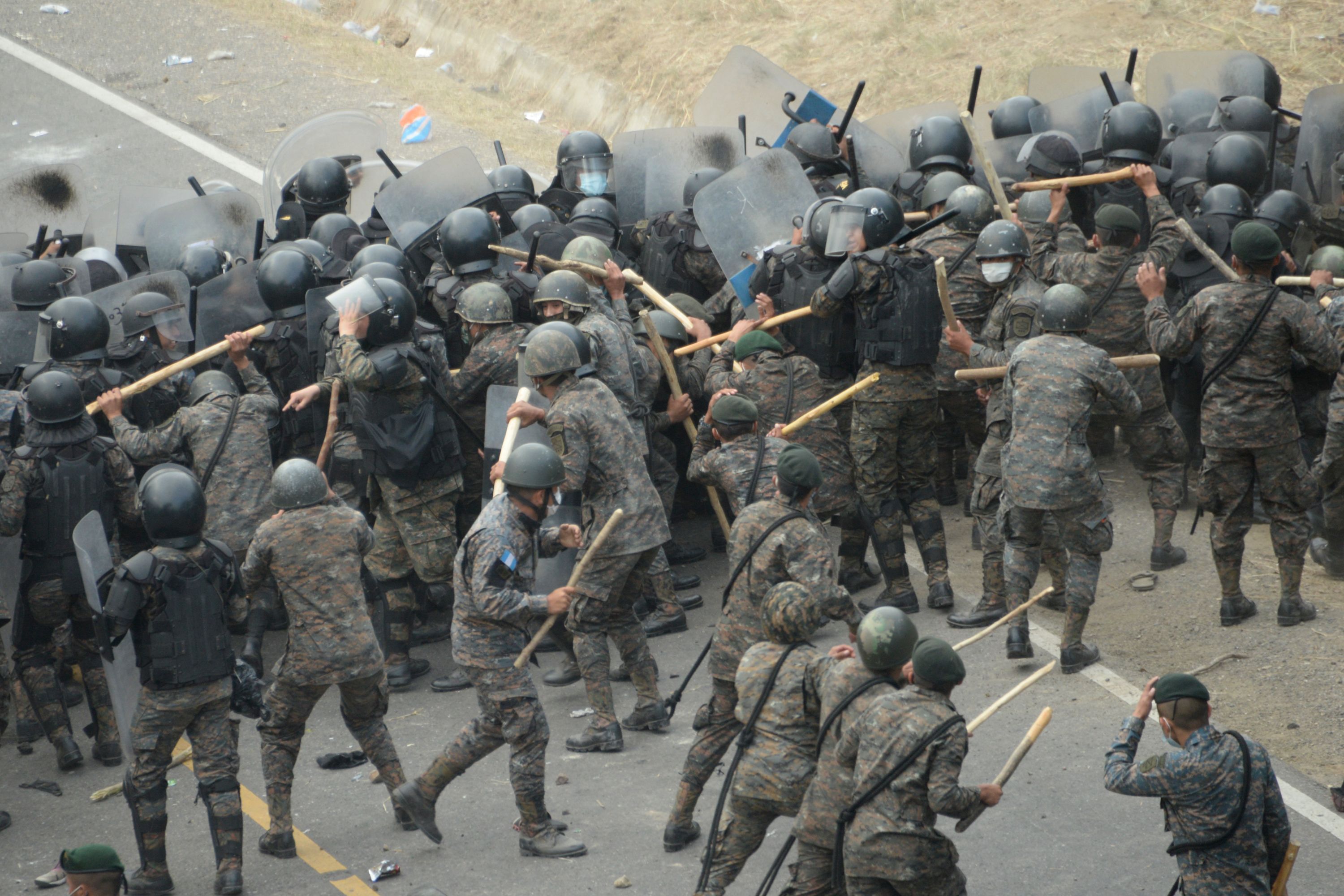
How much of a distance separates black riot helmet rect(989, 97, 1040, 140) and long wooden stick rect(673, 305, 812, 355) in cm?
379

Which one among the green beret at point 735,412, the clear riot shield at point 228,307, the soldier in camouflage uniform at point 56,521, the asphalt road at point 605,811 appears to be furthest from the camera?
the clear riot shield at point 228,307

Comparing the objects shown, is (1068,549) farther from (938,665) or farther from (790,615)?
(938,665)

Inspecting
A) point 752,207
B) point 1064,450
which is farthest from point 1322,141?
point 1064,450

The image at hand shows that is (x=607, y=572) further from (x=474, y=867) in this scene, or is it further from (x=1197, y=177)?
(x=1197, y=177)

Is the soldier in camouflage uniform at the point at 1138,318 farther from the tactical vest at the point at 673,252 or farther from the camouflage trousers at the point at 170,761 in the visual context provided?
the camouflage trousers at the point at 170,761

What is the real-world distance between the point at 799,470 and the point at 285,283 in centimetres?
394

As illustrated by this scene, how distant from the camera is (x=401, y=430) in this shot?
25.2 feet

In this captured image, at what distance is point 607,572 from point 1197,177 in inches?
223

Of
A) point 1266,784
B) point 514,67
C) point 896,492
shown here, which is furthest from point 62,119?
point 1266,784

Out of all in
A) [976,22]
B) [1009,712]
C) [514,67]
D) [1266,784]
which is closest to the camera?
[1266,784]

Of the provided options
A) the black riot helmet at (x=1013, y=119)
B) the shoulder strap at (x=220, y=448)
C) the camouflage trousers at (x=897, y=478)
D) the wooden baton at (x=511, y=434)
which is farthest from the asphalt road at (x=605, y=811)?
the black riot helmet at (x=1013, y=119)

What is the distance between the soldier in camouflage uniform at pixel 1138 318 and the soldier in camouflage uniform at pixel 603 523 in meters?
2.86

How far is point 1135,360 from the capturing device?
715cm

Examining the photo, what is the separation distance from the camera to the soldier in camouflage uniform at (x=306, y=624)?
243 inches
